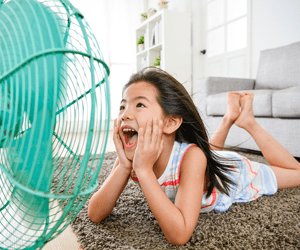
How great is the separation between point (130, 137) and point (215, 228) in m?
0.38

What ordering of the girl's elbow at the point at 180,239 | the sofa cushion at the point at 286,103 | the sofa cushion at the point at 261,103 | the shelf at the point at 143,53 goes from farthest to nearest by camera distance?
the shelf at the point at 143,53 → the sofa cushion at the point at 261,103 → the sofa cushion at the point at 286,103 → the girl's elbow at the point at 180,239

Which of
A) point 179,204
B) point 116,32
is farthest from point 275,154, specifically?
point 116,32

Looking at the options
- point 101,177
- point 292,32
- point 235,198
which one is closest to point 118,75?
point 292,32

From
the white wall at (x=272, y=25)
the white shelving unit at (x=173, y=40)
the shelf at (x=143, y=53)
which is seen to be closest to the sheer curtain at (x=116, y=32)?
the shelf at (x=143, y=53)

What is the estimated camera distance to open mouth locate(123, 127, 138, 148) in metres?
0.75

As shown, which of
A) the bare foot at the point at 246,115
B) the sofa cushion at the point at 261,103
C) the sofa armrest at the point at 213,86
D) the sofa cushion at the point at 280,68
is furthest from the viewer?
the sofa armrest at the point at 213,86

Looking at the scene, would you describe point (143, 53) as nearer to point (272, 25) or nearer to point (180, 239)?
point (272, 25)

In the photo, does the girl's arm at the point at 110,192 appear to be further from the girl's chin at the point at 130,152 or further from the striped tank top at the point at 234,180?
the striped tank top at the point at 234,180

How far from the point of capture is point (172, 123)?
0.83 metres

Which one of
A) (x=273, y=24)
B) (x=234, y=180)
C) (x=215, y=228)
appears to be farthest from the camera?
(x=273, y=24)

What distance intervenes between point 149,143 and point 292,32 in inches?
89.5

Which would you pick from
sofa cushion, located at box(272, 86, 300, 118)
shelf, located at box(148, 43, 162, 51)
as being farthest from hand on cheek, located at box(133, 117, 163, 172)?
shelf, located at box(148, 43, 162, 51)

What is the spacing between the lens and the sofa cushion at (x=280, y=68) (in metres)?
1.90

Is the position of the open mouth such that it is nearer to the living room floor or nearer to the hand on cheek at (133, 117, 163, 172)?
the hand on cheek at (133, 117, 163, 172)
